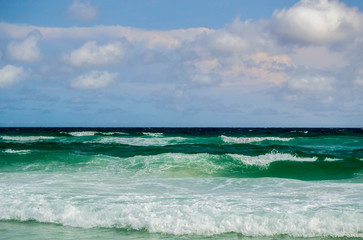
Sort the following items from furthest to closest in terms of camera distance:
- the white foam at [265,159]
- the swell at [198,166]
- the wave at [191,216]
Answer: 1. the white foam at [265,159]
2. the swell at [198,166]
3. the wave at [191,216]

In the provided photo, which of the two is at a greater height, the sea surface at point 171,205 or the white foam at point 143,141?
the white foam at point 143,141

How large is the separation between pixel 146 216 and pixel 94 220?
0.97 metres

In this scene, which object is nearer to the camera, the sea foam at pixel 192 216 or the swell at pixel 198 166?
the sea foam at pixel 192 216

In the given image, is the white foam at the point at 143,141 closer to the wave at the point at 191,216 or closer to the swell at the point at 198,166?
the swell at the point at 198,166

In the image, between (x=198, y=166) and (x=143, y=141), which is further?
(x=143, y=141)

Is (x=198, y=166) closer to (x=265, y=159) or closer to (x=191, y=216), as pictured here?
Answer: (x=265, y=159)

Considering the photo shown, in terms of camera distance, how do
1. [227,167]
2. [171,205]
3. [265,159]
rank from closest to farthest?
1. [171,205]
2. [227,167]
3. [265,159]

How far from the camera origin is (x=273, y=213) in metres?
6.88

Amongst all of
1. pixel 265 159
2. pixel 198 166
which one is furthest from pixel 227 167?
pixel 265 159

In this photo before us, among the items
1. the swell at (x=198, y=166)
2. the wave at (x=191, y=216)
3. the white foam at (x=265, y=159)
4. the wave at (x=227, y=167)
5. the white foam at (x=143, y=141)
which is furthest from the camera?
the white foam at (x=143, y=141)

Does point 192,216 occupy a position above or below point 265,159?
below

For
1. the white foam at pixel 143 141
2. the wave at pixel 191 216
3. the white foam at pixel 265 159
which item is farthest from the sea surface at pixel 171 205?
the white foam at pixel 143 141

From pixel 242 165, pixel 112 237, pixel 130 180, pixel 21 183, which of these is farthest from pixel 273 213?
pixel 242 165

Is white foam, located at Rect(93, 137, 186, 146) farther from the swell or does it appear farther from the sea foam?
the sea foam
